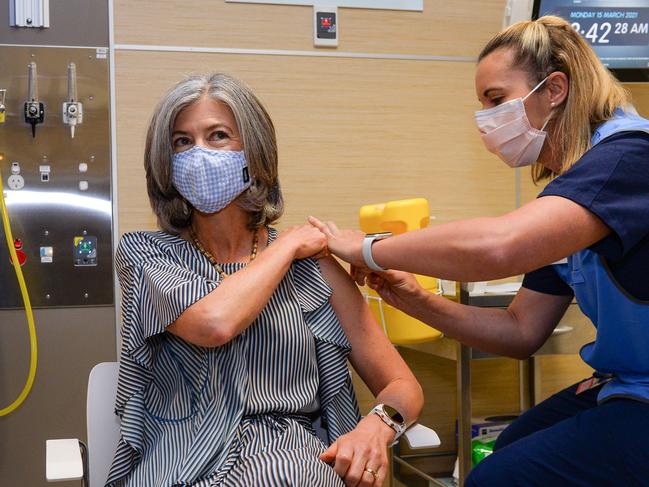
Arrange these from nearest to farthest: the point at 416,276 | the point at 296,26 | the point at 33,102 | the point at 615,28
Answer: the point at 416,276
the point at 33,102
the point at 296,26
the point at 615,28

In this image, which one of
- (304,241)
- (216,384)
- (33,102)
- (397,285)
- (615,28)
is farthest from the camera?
(615,28)

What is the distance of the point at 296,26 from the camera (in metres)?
2.93

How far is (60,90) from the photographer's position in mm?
2732

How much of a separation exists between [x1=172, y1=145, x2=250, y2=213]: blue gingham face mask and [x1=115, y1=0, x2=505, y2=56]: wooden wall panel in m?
1.19

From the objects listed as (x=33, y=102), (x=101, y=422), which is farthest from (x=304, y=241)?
(x=33, y=102)

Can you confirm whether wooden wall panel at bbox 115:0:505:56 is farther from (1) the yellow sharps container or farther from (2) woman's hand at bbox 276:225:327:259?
(2) woman's hand at bbox 276:225:327:259

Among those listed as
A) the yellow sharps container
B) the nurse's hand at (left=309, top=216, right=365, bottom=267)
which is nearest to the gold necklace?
the nurse's hand at (left=309, top=216, right=365, bottom=267)

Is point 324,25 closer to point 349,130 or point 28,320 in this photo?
point 349,130

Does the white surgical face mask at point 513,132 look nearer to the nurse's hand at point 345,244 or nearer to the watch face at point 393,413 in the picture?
the nurse's hand at point 345,244

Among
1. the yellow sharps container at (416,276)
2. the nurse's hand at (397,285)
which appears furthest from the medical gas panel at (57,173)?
the nurse's hand at (397,285)

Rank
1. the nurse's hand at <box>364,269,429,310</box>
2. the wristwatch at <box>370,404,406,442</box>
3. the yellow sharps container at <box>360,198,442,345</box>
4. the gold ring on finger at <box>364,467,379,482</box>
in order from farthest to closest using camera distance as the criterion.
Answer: the yellow sharps container at <box>360,198,442,345</box>
the nurse's hand at <box>364,269,429,310</box>
the wristwatch at <box>370,404,406,442</box>
the gold ring on finger at <box>364,467,379,482</box>

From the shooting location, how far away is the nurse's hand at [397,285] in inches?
77.3

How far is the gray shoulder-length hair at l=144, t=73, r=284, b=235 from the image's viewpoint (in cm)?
178

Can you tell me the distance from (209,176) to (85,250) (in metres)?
1.16
